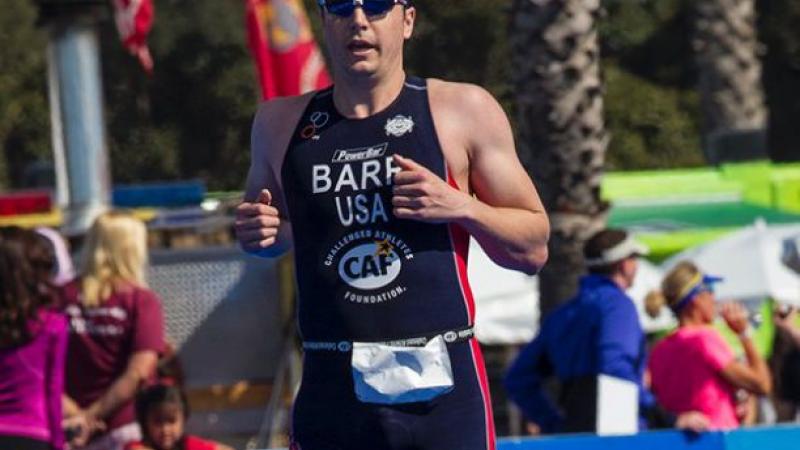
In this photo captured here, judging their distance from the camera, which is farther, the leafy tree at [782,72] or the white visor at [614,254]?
the leafy tree at [782,72]

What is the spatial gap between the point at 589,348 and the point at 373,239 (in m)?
3.56

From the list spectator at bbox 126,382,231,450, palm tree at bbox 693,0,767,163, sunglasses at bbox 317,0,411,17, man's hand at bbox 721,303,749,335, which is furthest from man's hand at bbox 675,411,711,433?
palm tree at bbox 693,0,767,163

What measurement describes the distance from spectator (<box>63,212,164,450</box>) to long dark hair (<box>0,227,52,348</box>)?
1.24m

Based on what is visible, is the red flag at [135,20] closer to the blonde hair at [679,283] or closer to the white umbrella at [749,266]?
the white umbrella at [749,266]

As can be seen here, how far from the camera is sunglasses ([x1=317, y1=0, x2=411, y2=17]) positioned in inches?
171

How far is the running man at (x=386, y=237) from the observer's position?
4.31 meters

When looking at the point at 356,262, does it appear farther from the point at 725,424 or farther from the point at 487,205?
the point at 725,424

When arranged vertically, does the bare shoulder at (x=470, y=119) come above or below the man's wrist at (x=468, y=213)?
above

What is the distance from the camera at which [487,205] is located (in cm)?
434

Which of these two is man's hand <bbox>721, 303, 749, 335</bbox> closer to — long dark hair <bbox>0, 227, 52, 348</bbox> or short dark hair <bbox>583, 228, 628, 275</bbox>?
short dark hair <bbox>583, 228, 628, 275</bbox>

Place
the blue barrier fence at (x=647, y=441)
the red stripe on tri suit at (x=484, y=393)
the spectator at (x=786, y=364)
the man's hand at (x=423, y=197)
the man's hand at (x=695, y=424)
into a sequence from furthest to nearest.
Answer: the spectator at (x=786, y=364)
the man's hand at (x=695, y=424)
the blue barrier fence at (x=647, y=441)
the red stripe on tri suit at (x=484, y=393)
the man's hand at (x=423, y=197)

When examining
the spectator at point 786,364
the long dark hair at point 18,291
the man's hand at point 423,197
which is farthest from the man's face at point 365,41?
the spectator at point 786,364

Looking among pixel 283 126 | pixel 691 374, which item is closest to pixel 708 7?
pixel 691 374

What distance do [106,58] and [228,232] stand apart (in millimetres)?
19950
